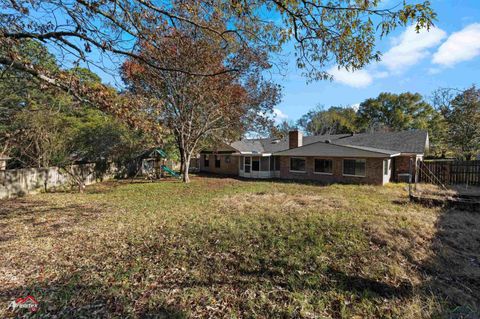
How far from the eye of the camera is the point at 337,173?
53.0ft

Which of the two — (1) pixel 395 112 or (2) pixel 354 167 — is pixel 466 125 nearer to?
(2) pixel 354 167

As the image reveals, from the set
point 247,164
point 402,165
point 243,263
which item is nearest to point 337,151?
point 402,165

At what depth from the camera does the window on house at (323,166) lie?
1655 cm

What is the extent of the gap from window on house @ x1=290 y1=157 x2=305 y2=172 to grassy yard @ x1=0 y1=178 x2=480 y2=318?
33.6 ft

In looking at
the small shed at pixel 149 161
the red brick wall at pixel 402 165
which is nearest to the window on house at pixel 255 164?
the small shed at pixel 149 161

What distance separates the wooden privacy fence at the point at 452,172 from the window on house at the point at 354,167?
3495 millimetres

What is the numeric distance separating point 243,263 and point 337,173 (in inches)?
539

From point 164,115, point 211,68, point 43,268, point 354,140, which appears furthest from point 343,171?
point 43,268

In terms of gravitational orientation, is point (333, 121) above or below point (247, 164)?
above

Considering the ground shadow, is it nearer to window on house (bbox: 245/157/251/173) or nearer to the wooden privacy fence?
the wooden privacy fence

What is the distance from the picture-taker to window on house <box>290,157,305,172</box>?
17.9m

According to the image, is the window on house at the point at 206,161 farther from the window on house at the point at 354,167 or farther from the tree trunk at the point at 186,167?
the window on house at the point at 354,167

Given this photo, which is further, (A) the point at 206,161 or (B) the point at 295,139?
(A) the point at 206,161
